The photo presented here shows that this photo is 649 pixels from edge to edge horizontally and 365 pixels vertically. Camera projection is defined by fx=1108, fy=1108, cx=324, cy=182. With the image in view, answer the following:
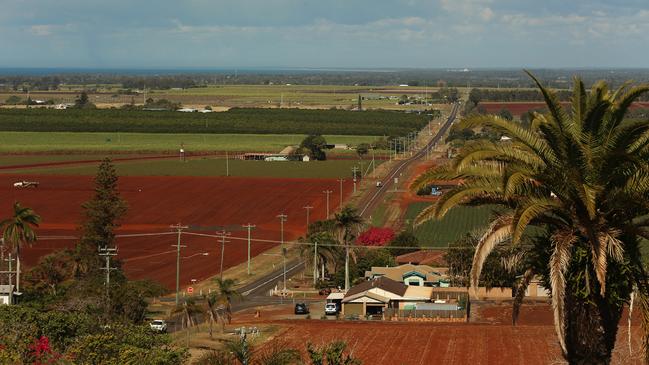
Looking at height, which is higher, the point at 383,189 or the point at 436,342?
the point at 436,342

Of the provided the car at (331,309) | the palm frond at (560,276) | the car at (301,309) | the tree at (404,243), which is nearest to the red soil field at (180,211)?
the tree at (404,243)

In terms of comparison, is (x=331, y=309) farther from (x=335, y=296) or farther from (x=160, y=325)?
(x=160, y=325)

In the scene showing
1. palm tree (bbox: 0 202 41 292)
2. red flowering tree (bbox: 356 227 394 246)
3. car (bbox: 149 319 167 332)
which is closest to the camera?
car (bbox: 149 319 167 332)

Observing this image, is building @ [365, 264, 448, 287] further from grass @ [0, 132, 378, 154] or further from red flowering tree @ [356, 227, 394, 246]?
grass @ [0, 132, 378, 154]

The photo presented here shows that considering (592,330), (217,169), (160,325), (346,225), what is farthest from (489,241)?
(217,169)

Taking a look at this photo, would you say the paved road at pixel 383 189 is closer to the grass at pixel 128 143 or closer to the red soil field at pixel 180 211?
the red soil field at pixel 180 211

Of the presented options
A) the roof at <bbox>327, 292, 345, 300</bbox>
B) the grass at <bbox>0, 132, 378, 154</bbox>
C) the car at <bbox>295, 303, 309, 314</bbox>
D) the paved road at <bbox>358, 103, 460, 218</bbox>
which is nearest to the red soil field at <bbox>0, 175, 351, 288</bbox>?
the paved road at <bbox>358, 103, 460, 218</bbox>

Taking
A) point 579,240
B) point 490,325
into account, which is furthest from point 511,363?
point 579,240
